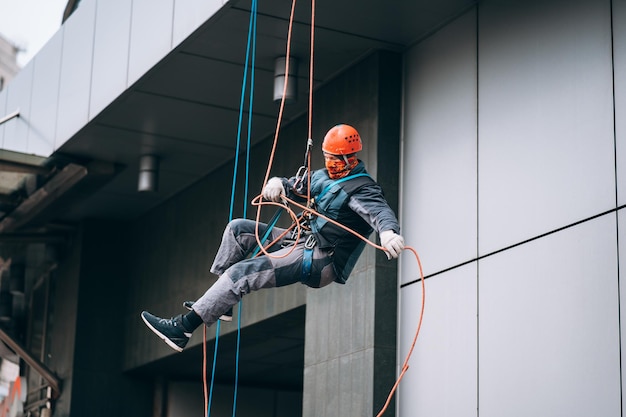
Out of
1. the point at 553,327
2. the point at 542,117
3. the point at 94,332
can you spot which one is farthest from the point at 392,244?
the point at 94,332

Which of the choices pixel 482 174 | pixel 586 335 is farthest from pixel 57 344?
pixel 586 335

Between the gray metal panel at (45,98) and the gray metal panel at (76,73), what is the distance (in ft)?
0.68

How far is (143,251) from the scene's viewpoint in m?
20.5

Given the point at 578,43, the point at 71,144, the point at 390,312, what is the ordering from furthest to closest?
1. the point at 71,144
2. the point at 390,312
3. the point at 578,43

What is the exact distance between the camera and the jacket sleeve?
964 centimetres

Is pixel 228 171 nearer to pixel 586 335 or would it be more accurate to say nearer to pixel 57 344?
pixel 57 344

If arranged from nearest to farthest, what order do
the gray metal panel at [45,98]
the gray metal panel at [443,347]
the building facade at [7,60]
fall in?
1. the gray metal panel at [443,347]
2. the gray metal panel at [45,98]
3. the building facade at [7,60]

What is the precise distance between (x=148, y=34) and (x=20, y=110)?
503 centimetres

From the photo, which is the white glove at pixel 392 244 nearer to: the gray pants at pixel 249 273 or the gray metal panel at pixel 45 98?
the gray pants at pixel 249 273

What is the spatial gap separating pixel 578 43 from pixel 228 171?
7.73 m

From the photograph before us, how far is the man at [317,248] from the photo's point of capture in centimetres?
1015

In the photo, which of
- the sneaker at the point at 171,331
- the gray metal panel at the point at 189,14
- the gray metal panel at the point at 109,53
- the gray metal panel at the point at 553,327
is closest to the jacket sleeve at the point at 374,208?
the sneaker at the point at 171,331

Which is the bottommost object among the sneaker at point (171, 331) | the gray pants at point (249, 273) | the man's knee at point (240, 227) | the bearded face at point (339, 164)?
the sneaker at point (171, 331)

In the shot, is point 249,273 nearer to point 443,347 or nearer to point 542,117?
point 443,347
